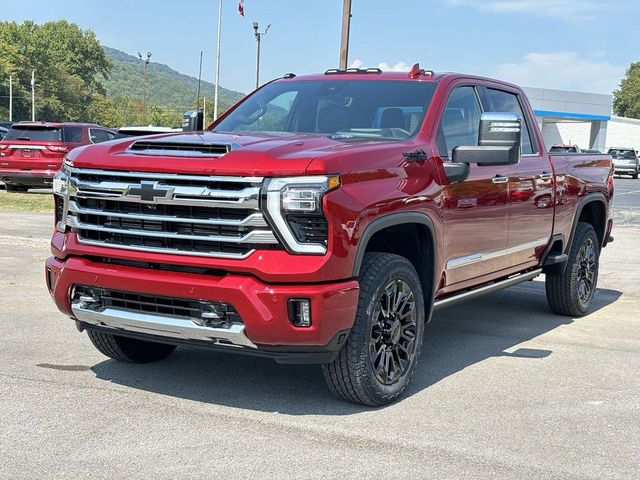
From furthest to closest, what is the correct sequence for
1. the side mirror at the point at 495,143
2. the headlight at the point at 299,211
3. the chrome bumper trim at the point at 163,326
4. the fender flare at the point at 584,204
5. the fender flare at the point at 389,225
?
1. the fender flare at the point at 584,204
2. the side mirror at the point at 495,143
3. the fender flare at the point at 389,225
4. the chrome bumper trim at the point at 163,326
5. the headlight at the point at 299,211

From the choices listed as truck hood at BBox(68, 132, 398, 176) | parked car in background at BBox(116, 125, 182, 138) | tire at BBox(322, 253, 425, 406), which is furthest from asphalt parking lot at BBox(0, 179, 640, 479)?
parked car in background at BBox(116, 125, 182, 138)

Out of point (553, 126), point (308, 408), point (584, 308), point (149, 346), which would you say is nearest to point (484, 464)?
point (308, 408)

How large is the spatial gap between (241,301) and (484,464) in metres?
1.39

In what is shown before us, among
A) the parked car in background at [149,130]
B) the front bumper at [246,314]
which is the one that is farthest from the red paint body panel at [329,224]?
the parked car in background at [149,130]

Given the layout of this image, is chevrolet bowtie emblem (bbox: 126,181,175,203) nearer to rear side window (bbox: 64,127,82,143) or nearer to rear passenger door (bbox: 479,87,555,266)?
rear passenger door (bbox: 479,87,555,266)

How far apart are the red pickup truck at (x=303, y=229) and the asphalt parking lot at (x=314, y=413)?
0.33 meters

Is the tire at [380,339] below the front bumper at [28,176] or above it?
above

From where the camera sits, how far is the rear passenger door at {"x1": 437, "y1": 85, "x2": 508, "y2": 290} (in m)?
5.57

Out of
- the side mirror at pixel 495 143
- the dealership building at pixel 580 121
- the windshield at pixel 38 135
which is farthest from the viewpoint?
the dealership building at pixel 580 121

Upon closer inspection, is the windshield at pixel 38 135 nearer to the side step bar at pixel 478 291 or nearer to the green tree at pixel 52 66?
the side step bar at pixel 478 291

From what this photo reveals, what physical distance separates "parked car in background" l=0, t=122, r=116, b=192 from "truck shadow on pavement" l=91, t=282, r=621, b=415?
1367 centimetres

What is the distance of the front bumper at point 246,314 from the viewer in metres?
4.35

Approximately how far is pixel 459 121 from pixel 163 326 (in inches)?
104

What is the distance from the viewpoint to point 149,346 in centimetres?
580
